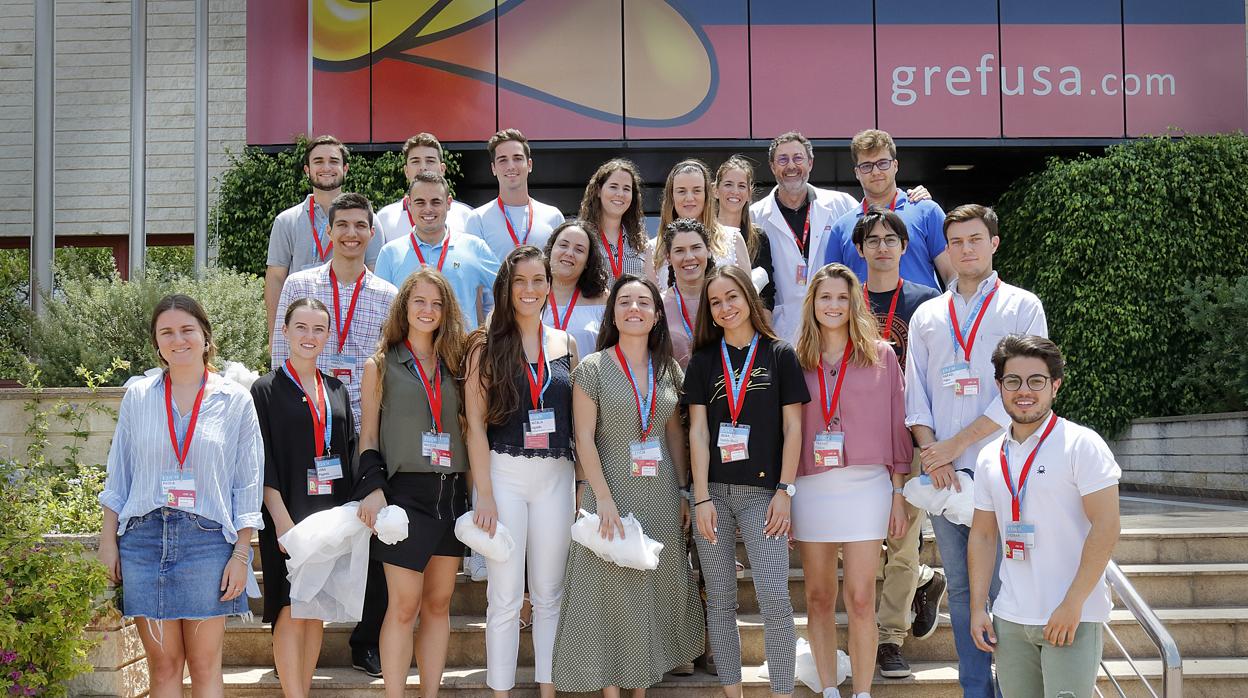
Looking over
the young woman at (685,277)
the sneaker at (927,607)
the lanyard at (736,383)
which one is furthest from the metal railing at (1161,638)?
the young woman at (685,277)

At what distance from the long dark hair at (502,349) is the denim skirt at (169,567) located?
1173 mm

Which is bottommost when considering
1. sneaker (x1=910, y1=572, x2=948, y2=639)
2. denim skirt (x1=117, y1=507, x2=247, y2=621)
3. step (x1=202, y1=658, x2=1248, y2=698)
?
step (x1=202, y1=658, x2=1248, y2=698)

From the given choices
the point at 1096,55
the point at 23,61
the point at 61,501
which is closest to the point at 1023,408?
the point at 61,501

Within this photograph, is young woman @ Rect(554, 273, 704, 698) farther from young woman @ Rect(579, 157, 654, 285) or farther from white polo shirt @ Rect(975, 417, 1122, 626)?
white polo shirt @ Rect(975, 417, 1122, 626)

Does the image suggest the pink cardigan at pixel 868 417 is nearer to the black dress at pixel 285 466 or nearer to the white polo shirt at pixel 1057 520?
the white polo shirt at pixel 1057 520

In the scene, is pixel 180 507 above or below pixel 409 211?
below

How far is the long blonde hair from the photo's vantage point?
13.4ft

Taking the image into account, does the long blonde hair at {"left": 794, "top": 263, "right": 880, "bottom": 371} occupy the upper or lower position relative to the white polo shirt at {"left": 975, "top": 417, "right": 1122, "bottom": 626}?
upper

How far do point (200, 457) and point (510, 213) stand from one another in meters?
2.36

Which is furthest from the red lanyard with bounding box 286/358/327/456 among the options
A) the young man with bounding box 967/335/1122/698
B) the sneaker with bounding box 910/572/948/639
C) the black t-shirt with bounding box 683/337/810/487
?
the sneaker with bounding box 910/572/948/639

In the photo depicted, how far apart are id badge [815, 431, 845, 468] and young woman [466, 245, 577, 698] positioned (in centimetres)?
104

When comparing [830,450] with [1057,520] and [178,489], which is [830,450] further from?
[178,489]

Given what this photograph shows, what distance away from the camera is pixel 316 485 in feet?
13.0

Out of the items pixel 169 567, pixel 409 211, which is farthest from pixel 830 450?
pixel 409 211
